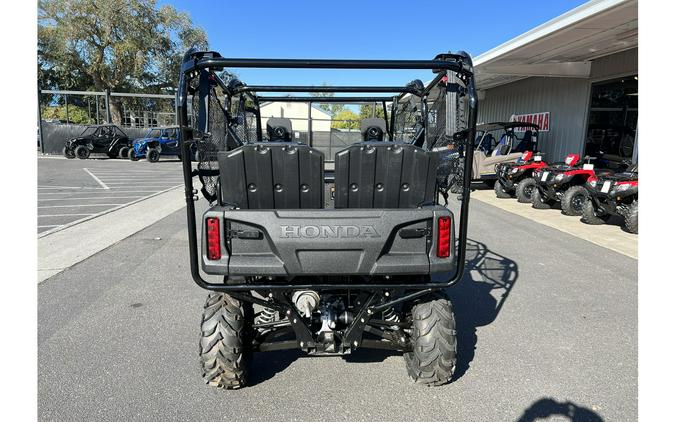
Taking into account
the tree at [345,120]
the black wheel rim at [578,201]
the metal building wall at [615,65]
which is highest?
the metal building wall at [615,65]

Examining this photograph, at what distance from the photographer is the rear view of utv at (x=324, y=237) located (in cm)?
231

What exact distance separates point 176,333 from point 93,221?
5.24 metres

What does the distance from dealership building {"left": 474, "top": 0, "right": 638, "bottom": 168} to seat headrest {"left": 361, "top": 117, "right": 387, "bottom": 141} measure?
6.61 m

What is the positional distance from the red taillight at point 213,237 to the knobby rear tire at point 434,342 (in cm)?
134

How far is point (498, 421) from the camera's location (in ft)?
8.14

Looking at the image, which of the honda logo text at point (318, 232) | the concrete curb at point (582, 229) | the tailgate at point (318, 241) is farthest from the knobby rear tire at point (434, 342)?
the concrete curb at point (582, 229)

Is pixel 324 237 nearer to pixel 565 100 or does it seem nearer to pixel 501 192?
Answer: pixel 501 192

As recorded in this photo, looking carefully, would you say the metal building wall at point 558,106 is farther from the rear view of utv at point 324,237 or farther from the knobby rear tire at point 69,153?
the knobby rear tire at point 69,153

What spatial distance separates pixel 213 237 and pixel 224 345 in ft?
2.44

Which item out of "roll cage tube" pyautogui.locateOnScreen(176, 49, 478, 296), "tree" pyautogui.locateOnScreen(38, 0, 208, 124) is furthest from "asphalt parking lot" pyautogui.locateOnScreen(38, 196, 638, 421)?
"tree" pyautogui.locateOnScreen(38, 0, 208, 124)

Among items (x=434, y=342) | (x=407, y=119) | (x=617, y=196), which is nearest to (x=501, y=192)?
(x=617, y=196)

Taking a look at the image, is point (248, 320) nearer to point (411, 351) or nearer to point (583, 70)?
point (411, 351)

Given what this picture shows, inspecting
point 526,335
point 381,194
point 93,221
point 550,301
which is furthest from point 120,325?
point 93,221

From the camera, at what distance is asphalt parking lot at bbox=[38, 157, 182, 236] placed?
817cm
